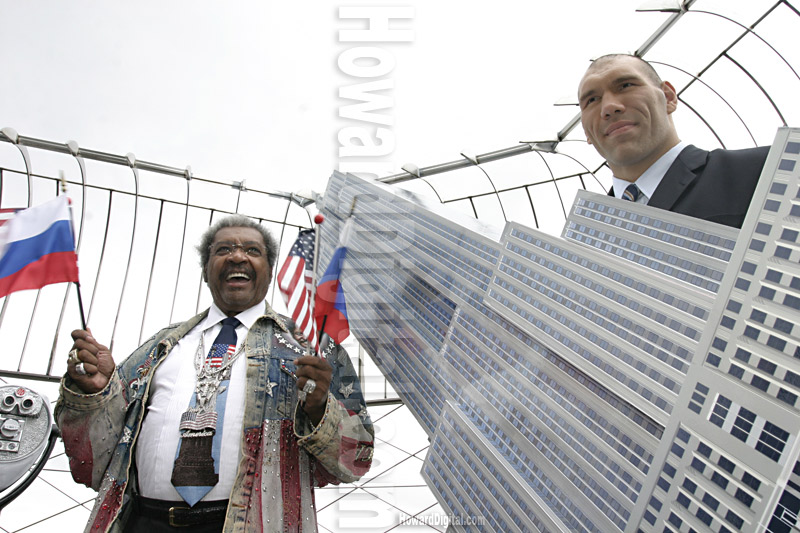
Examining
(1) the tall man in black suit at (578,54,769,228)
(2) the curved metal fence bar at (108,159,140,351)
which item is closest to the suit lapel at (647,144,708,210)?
(1) the tall man in black suit at (578,54,769,228)

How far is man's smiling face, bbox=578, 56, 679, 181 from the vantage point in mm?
1875

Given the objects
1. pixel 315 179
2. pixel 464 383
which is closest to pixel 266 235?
pixel 464 383

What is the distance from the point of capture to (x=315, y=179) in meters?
9.63

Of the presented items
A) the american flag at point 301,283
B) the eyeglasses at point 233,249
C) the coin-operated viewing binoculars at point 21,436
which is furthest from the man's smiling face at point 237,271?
the coin-operated viewing binoculars at point 21,436

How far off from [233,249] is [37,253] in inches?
48.2

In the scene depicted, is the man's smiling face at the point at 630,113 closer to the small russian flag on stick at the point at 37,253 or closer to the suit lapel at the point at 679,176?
the suit lapel at the point at 679,176

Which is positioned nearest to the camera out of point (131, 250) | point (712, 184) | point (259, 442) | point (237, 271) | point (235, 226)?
point (712, 184)

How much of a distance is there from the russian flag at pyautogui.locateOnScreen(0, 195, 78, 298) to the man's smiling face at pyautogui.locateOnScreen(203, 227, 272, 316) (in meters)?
0.85

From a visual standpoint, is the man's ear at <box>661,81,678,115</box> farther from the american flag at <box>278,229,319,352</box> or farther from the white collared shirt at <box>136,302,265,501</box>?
the white collared shirt at <box>136,302,265,501</box>

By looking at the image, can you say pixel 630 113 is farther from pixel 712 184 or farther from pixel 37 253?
pixel 37 253

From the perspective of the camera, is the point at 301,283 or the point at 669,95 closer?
the point at 669,95

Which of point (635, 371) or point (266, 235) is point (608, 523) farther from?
point (266, 235)

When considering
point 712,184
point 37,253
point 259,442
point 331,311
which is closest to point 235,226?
point 331,311

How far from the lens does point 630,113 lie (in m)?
1.87
